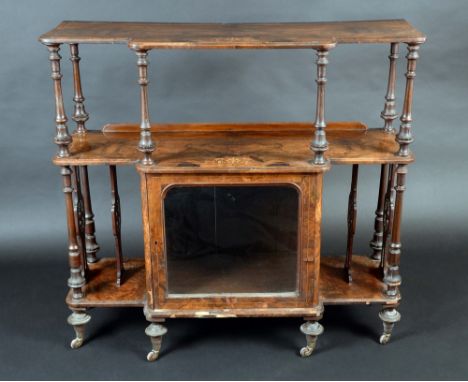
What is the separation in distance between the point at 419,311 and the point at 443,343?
35cm

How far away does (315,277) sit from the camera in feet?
14.1

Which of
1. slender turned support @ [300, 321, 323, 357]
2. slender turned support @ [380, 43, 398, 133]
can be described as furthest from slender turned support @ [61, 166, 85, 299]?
slender turned support @ [380, 43, 398, 133]

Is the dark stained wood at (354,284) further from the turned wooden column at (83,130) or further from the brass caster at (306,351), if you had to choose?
the turned wooden column at (83,130)

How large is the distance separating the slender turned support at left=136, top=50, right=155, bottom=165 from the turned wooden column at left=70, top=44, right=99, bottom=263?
0.71m

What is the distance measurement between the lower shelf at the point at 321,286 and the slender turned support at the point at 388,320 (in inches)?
2.6

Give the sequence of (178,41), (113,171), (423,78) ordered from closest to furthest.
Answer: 1. (178,41)
2. (113,171)
3. (423,78)

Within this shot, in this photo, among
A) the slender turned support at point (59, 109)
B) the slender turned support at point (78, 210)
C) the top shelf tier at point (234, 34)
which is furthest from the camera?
the slender turned support at point (78, 210)

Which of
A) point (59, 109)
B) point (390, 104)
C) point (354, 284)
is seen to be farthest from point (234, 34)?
point (354, 284)

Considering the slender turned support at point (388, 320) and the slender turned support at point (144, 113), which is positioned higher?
the slender turned support at point (144, 113)

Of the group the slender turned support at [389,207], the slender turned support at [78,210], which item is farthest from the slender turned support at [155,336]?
the slender turned support at [389,207]

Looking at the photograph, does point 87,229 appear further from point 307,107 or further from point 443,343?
point 443,343

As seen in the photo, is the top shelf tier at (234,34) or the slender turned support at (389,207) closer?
the top shelf tier at (234,34)

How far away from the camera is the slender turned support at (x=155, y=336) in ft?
14.4

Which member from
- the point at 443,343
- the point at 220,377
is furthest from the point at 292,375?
the point at 443,343
